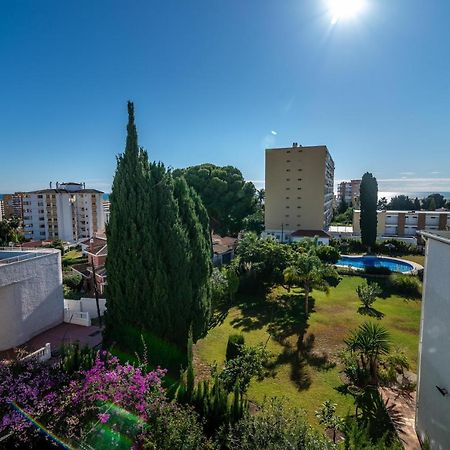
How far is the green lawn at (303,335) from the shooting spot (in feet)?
40.4

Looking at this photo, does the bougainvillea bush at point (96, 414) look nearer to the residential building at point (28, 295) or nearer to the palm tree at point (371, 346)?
the palm tree at point (371, 346)

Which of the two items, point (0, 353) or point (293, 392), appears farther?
point (0, 353)

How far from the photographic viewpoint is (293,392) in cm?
1208

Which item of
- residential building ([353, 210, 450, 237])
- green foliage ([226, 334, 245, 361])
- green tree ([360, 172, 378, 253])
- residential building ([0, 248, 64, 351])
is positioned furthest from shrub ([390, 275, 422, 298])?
residential building ([353, 210, 450, 237])

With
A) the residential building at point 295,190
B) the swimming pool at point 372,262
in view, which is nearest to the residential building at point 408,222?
the residential building at point 295,190

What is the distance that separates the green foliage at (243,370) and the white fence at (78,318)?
425 inches

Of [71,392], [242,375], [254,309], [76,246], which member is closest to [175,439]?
[71,392]

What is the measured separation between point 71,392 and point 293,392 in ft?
27.8

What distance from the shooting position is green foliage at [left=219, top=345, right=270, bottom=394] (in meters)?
11.7

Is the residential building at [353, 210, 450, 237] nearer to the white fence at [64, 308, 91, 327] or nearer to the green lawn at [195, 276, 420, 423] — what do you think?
the green lawn at [195, 276, 420, 423]

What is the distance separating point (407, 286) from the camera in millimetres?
26234

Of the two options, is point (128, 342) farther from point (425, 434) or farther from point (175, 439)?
point (425, 434)

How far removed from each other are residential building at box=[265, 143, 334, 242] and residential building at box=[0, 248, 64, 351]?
39474 mm

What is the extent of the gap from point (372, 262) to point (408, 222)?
103 feet
